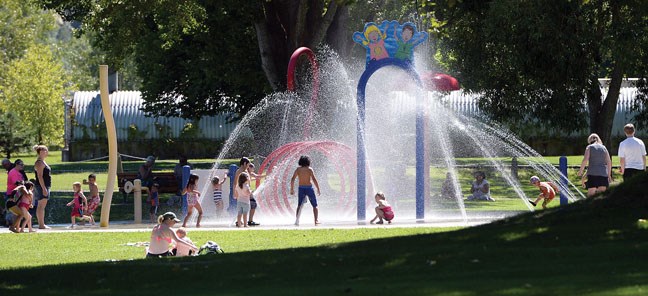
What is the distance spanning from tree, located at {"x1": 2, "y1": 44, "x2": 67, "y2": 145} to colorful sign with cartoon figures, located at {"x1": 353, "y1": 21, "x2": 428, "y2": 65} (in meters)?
50.5

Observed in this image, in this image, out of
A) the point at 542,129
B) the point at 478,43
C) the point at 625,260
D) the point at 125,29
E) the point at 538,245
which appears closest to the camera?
the point at 625,260

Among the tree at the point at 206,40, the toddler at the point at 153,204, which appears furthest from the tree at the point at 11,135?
the toddler at the point at 153,204

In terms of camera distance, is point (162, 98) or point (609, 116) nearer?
point (609, 116)

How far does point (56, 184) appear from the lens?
1582 inches

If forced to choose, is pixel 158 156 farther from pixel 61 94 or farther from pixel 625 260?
pixel 625 260

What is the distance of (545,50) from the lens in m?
31.2

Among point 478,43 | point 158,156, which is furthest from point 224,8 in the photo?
point 158,156

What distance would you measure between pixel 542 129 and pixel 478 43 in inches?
942

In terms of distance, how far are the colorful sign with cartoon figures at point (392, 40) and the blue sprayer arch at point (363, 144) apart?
0.20 m

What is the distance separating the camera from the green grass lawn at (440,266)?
419 inches

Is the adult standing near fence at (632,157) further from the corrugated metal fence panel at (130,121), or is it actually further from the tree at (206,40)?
the corrugated metal fence panel at (130,121)

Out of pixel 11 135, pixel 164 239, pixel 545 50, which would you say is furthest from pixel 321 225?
pixel 11 135

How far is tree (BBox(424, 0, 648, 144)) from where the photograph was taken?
1194 inches

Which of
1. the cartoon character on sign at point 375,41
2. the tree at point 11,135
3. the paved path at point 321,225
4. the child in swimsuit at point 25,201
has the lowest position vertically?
the paved path at point 321,225
